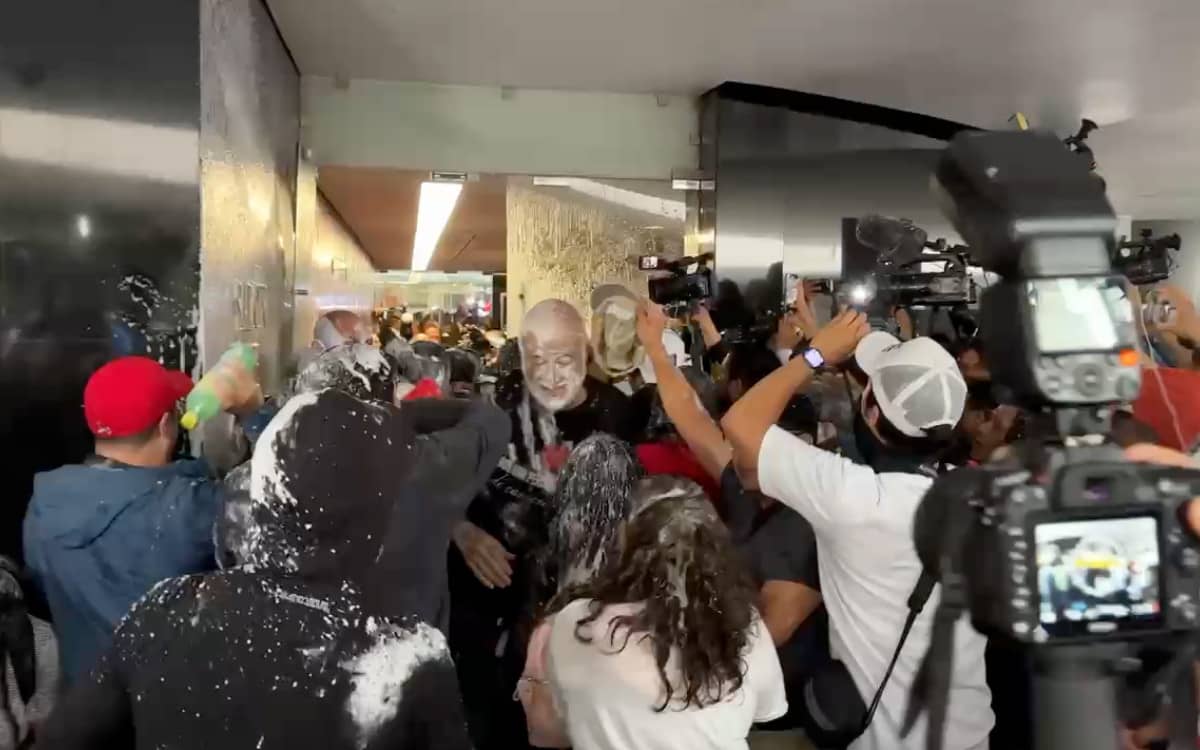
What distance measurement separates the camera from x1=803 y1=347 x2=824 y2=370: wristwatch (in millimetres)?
1858

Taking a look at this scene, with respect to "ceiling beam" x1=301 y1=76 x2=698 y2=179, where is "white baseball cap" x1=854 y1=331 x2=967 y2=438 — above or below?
below

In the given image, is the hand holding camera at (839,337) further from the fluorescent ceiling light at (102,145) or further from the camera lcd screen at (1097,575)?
the fluorescent ceiling light at (102,145)

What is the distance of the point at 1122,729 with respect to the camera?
0.73 meters

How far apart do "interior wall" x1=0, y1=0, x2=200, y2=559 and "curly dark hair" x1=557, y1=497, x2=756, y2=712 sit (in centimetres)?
146

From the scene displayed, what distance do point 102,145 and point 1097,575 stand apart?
2.40m

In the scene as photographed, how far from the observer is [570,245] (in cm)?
496

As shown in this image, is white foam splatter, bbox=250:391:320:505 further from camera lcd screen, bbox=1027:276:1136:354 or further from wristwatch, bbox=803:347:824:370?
wristwatch, bbox=803:347:824:370

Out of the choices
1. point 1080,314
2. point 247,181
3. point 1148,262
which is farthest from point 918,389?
point 247,181

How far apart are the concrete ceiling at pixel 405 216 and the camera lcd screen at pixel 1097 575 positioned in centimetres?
411

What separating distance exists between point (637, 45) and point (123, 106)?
211cm

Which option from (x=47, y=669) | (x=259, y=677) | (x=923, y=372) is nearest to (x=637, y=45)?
(x=923, y=372)

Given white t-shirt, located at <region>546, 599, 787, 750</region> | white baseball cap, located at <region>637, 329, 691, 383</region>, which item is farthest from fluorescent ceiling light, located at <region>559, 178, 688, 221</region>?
white t-shirt, located at <region>546, 599, 787, 750</region>

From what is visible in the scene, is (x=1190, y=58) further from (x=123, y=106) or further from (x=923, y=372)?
(x=123, y=106)

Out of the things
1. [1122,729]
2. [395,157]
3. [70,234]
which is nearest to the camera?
[1122,729]
